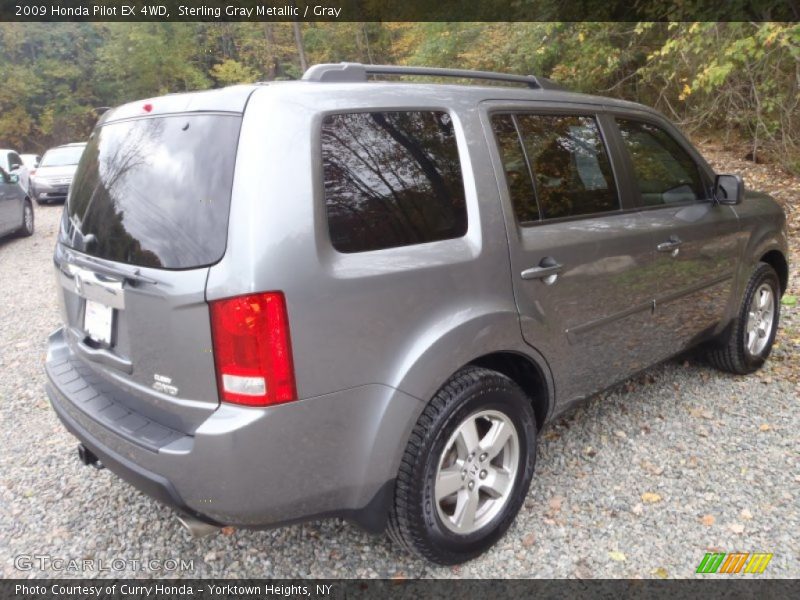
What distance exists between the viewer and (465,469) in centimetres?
242

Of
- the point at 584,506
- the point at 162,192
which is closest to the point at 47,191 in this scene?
the point at 162,192

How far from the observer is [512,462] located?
2.60 m

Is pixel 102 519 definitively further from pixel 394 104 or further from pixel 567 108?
pixel 567 108

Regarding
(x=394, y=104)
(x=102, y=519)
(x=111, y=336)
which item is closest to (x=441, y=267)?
(x=394, y=104)

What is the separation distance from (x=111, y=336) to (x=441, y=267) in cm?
125

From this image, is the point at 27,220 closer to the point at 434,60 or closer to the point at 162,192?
the point at 434,60

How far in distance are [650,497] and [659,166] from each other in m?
1.82

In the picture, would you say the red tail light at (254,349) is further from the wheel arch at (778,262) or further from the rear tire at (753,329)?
the wheel arch at (778,262)

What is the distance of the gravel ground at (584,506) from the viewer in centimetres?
250

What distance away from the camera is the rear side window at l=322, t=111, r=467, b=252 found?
2018 millimetres

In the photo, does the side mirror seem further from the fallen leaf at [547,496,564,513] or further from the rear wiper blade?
the rear wiper blade

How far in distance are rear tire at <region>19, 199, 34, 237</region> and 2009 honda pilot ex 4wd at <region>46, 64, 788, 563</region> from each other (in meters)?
10.2

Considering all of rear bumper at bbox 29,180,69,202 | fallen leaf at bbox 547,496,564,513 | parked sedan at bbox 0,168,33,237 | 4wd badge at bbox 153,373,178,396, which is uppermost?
4wd badge at bbox 153,373,178,396
